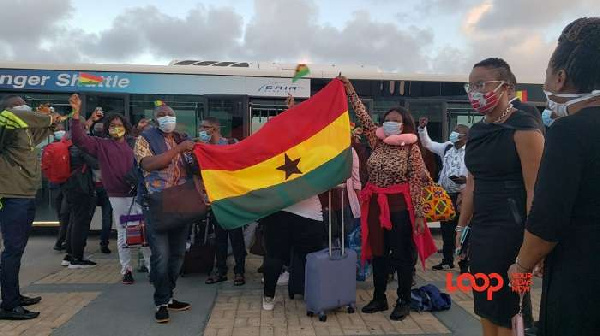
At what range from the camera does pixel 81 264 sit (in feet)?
21.9

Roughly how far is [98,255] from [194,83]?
136 inches

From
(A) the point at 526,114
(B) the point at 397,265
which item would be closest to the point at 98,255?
(B) the point at 397,265

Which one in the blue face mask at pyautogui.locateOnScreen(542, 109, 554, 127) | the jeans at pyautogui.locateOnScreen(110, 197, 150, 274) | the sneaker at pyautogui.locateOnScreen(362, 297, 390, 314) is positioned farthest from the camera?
the jeans at pyautogui.locateOnScreen(110, 197, 150, 274)

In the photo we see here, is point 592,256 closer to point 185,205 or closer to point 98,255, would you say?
point 185,205

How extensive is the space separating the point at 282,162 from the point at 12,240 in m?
2.75

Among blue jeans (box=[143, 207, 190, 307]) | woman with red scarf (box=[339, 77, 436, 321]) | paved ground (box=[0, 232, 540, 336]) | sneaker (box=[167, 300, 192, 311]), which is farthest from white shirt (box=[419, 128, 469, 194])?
sneaker (box=[167, 300, 192, 311])

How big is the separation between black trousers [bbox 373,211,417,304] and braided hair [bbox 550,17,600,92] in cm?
282

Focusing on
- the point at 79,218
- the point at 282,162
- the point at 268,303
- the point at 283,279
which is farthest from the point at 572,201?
the point at 79,218

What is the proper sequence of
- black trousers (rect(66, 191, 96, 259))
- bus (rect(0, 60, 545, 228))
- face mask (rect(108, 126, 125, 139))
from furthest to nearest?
bus (rect(0, 60, 545, 228)) → black trousers (rect(66, 191, 96, 259)) → face mask (rect(108, 126, 125, 139))

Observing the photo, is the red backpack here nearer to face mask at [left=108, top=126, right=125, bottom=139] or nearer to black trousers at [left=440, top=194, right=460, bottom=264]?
face mask at [left=108, top=126, right=125, bottom=139]

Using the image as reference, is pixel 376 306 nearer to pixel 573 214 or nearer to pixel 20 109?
pixel 573 214

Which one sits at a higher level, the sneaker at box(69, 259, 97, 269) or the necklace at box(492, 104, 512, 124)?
the necklace at box(492, 104, 512, 124)

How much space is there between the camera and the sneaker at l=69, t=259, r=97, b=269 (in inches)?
261

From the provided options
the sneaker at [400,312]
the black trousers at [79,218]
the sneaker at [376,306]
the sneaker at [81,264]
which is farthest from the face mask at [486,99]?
the sneaker at [81,264]
